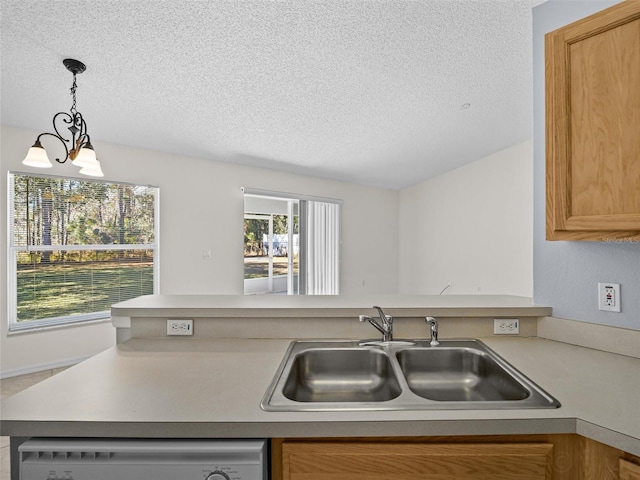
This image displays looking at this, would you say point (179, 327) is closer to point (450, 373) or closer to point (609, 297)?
point (450, 373)

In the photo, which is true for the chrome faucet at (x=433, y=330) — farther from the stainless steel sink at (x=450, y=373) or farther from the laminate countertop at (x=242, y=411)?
the laminate countertop at (x=242, y=411)

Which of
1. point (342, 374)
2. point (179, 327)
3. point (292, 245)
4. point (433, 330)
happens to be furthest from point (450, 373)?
point (292, 245)

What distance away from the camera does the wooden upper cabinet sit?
1.06 metres

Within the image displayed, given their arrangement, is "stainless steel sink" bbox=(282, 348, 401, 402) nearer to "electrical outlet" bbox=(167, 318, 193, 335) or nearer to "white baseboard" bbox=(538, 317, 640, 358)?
"electrical outlet" bbox=(167, 318, 193, 335)

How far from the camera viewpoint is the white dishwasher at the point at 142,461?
817 mm

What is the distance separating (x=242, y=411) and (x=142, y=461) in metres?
0.25

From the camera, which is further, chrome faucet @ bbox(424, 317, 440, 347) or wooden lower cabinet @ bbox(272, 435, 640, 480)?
chrome faucet @ bbox(424, 317, 440, 347)

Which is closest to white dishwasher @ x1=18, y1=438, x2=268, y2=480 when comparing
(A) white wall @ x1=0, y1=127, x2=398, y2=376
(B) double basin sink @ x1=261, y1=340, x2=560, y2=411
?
(B) double basin sink @ x1=261, y1=340, x2=560, y2=411

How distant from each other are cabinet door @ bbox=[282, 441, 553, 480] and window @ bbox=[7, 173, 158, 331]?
146 inches

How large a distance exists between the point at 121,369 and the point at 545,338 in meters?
1.72

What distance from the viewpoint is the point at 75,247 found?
3.57 metres

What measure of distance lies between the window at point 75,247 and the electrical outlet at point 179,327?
109 inches

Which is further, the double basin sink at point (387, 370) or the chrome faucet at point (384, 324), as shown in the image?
the chrome faucet at point (384, 324)

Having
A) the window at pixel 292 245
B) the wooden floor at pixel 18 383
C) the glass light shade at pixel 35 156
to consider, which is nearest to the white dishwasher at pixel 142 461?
the glass light shade at pixel 35 156
